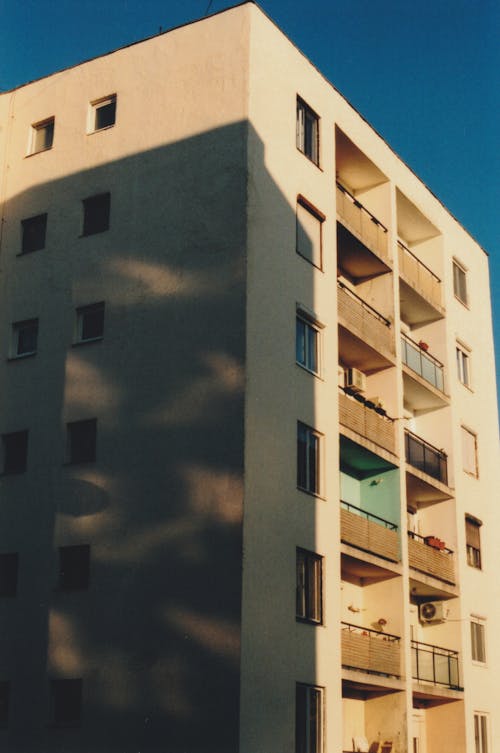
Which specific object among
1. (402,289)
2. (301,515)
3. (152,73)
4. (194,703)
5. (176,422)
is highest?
(152,73)

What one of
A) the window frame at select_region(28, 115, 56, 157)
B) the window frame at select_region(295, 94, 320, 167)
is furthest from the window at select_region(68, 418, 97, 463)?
the window frame at select_region(295, 94, 320, 167)

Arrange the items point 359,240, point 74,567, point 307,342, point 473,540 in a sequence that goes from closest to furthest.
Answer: point 74,567 < point 307,342 < point 359,240 < point 473,540

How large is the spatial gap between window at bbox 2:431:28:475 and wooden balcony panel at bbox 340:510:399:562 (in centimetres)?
801

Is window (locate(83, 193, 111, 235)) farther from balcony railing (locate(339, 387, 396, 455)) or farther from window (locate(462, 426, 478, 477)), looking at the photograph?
window (locate(462, 426, 478, 477))

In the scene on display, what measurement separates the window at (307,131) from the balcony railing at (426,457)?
8699mm

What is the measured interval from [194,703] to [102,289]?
1047 centimetres

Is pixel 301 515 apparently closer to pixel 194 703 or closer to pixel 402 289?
pixel 194 703

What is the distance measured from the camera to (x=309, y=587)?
84.9 feet

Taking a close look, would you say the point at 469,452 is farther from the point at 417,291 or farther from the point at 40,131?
the point at 40,131

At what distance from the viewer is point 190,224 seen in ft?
88.8

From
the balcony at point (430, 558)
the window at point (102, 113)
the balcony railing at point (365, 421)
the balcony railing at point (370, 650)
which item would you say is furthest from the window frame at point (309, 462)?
the window at point (102, 113)

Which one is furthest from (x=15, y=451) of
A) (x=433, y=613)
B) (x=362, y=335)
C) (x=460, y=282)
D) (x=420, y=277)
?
(x=460, y=282)

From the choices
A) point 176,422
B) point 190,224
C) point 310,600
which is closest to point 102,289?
point 190,224

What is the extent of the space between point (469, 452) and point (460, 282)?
6342 mm
